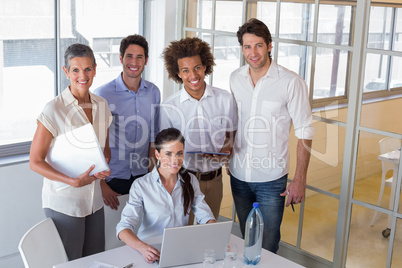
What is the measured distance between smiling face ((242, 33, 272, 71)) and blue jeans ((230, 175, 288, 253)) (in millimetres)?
665

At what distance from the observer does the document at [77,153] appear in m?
2.35

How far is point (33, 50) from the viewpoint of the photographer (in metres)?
3.56

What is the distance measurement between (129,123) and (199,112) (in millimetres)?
500

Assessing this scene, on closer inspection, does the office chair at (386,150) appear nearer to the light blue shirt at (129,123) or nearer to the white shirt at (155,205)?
the white shirt at (155,205)

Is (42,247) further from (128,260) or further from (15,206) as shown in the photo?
(15,206)

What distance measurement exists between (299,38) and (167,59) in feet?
2.80

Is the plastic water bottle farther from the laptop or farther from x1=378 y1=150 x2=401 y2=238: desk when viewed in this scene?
x1=378 y1=150 x2=401 y2=238: desk

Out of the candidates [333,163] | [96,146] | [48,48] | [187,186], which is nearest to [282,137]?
[333,163]

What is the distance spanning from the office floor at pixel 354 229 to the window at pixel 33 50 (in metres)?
1.84

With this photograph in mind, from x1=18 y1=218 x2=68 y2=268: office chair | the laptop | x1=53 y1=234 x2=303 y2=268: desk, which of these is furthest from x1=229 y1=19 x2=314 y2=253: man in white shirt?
x1=18 y1=218 x2=68 y2=268: office chair

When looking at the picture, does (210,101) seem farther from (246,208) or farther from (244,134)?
(246,208)

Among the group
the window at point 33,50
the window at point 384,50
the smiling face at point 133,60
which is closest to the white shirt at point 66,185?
the smiling face at point 133,60

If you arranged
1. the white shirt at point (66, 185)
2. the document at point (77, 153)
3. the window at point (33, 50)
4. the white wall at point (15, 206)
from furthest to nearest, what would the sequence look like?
the window at point (33, 50)
the white wall at point (15, 206)
the white shirt at point (66, 185)
the document at point (77, 153)

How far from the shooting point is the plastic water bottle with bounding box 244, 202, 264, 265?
2279mm
